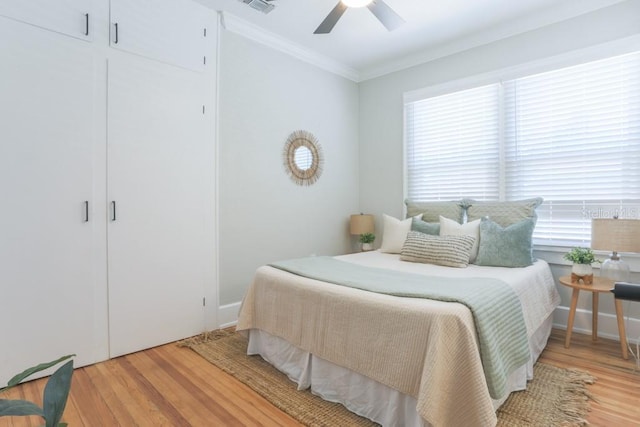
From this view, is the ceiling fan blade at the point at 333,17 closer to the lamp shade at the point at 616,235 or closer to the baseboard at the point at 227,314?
the lamp shade at the point at 616,235

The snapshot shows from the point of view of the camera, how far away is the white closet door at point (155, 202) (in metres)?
2.57

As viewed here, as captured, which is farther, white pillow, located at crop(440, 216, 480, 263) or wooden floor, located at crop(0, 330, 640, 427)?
white pillow, located at crop(440, 216, 480, 263)

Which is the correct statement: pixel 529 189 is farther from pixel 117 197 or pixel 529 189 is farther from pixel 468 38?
pixel 117 197

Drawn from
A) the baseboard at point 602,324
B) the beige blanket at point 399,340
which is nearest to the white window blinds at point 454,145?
the baseboard at point 602,324

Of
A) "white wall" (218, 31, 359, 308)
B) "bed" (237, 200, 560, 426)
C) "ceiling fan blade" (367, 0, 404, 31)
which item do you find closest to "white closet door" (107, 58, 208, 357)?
"white wall" (218, 31, 359, 308)

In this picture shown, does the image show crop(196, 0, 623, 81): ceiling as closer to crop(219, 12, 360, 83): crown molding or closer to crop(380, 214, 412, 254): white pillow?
crop(219, 12, 360, 83): crown molding

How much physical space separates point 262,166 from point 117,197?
1377 mm

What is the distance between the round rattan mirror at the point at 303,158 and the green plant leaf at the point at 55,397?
3216 mm

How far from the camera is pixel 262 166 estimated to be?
11.6 feet

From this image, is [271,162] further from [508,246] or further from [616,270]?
[616,270]

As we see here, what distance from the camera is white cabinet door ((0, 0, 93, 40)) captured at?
7.04 feet

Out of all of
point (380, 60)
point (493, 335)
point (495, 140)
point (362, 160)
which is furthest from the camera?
point (362, 160)

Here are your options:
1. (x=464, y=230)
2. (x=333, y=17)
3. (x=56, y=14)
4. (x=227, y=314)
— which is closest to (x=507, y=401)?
(x=464, y=230)

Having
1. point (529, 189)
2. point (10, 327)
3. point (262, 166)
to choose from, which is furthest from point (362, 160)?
point (10, 327)
